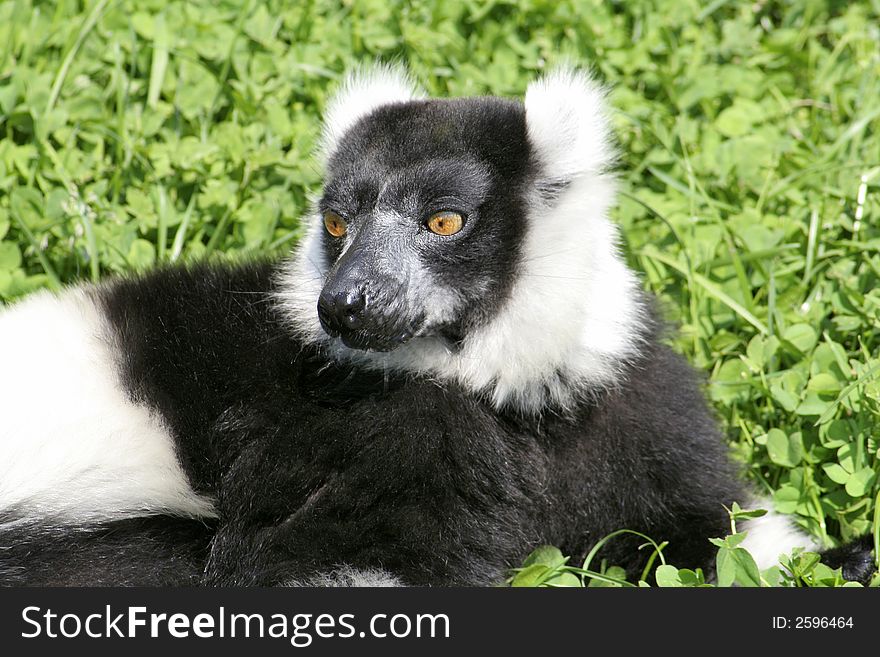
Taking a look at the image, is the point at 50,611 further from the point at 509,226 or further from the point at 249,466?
the point at 509,226

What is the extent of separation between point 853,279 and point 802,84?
2.29 m

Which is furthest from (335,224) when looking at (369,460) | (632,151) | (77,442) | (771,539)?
(632,151)

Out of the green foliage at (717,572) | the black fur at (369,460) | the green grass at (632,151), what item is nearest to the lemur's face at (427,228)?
the black fur at (369,460)

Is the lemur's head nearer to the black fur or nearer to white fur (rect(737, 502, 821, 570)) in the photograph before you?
the black fur

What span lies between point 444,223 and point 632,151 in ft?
9.74

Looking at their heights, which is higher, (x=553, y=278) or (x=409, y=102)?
(x=409, y=102)

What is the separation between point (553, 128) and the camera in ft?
15.1

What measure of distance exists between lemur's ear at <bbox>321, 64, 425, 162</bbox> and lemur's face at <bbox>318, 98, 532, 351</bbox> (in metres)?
0.49

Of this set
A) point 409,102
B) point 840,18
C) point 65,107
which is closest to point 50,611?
point 409,102

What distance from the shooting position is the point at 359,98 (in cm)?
518

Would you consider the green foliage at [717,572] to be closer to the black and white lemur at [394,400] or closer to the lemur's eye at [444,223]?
the black and white lemur at [394,400]

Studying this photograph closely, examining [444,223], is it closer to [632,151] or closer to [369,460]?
[369,460]

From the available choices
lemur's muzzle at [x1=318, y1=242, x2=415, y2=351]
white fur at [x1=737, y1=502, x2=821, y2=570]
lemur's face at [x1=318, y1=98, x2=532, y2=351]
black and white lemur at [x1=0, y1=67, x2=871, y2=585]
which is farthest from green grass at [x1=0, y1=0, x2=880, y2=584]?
lemur's muzzle at [x1=318, y1=242, x2=415, y2=351]

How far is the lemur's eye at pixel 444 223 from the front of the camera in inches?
173
